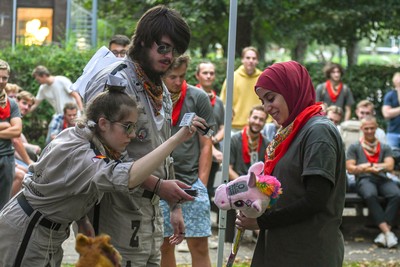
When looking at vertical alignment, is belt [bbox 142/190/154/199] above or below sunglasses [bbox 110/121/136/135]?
below

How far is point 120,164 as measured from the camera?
4.47 meters

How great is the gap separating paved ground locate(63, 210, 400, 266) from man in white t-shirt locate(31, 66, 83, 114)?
121 inches

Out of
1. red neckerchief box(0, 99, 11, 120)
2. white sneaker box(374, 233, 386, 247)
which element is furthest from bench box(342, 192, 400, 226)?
red neckerchief box(0, 99, 11, 120)

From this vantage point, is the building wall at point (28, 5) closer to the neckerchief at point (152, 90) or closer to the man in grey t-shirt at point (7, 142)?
the man in grey t-shirt at point (7, 142)

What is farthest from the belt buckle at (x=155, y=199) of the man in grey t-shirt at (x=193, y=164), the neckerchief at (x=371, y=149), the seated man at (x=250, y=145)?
the neckerchief at (x=371, y=149)

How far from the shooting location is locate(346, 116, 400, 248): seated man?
11352mm

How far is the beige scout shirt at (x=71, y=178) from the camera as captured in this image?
4441 mm

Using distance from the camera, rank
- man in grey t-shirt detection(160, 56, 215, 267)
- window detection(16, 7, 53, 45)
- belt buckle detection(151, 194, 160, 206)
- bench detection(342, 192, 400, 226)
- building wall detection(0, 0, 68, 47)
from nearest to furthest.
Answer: belt buckle detection(151, 194, 160, 206) → man in grey t-shirt detection(160, 56, 215, 267) → bench detection(342, 192, 400, 226) → window detection(16, 7, 53, 45) → building wall detection(0, 0, 68, 47)

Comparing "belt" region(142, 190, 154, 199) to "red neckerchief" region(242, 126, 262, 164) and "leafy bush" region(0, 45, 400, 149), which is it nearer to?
"red neckerchief" region(242, 126, 262, 164)

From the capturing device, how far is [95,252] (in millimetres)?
3766

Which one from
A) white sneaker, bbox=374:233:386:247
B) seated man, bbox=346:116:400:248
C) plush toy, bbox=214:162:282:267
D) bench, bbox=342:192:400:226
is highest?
plush toy, bbox=214:162:282:267

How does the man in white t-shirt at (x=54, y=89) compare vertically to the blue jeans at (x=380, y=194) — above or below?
above

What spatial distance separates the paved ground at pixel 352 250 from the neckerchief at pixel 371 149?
3.36 feet

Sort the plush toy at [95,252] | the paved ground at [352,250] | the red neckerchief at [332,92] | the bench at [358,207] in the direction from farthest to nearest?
the red neckerchief at [332,92] → the bench at [358,207] → the paved ground at [352,250] → the plush toy at [95,252]
